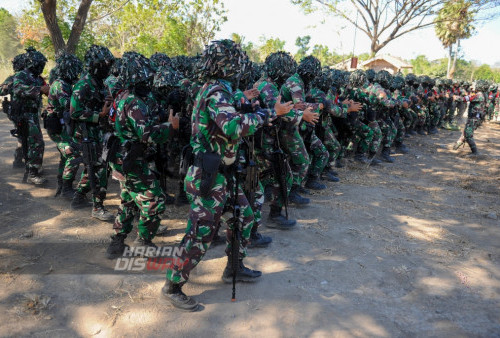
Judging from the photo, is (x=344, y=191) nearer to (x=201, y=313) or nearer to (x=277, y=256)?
(x=277, y=256)

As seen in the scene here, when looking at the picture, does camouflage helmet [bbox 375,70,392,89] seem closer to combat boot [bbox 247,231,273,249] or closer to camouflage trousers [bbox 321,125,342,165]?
camouflage trousers [bbox 321,125,342,165]

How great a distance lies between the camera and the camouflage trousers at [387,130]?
8.99 metres

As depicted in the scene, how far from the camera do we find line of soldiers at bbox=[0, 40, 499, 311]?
112 inches

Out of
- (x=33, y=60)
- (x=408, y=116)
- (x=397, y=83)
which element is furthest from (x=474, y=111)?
(x=33, y=60)

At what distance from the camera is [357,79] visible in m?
8.19

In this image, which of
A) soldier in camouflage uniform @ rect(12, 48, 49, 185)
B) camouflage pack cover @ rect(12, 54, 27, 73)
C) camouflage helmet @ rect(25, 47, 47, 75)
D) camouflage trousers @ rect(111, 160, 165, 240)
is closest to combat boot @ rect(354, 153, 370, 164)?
camouflage trousers @ rect(111, 160, 165, 240)

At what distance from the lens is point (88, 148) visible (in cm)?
463

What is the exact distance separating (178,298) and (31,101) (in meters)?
4.87

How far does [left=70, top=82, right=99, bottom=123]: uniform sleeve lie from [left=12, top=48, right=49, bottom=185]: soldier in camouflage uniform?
59.7 inches

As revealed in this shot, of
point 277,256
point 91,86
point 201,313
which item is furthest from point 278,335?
point 91,86

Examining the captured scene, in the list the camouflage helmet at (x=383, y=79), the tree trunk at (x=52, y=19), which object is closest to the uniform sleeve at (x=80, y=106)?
the tree trunk at (x=52, y=19)

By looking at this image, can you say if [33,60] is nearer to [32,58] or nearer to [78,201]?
[32,58]

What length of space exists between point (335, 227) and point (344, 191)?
177cm

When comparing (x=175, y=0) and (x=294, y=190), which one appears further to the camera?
(x=175, y=0)
